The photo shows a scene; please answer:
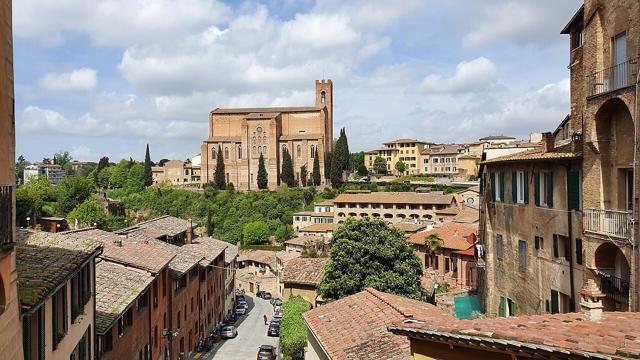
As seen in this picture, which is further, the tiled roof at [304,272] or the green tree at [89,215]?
the green tree at [89,215]

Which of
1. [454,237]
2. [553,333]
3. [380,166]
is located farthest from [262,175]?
[553,333]

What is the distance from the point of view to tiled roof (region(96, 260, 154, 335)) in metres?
19.3

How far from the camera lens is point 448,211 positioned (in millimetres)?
74750

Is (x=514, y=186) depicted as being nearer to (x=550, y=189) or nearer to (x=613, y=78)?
(x=550, y=189)

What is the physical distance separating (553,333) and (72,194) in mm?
98130

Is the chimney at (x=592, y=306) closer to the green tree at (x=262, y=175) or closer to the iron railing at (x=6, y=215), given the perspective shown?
the iron railing at (x=6, y=215)

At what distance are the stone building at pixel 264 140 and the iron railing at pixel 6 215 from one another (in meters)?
110

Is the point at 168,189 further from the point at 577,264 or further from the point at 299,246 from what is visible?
the point at 577,264

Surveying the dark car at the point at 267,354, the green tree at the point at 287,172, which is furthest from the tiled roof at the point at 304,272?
the green tree at the point at 287,172

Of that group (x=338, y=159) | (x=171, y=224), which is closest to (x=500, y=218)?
(x=171, y=224)

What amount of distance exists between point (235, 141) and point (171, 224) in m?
85.3

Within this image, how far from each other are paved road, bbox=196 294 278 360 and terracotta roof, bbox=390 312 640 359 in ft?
96.7

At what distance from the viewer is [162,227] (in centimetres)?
4094

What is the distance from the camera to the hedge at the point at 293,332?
27859mm
